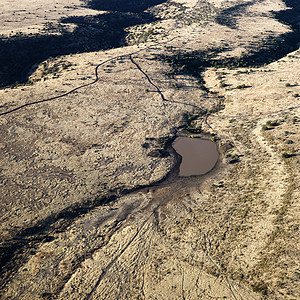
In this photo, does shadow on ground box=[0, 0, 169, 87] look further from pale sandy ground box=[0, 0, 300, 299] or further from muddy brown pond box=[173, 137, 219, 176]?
muddy brown pond box=[173, 137, 219, 176]

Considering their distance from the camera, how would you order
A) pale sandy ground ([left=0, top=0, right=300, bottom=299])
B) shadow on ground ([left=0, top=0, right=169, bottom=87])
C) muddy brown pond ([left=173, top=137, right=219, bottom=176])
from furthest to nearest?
shadow on ground ([left=0, top=0, right=169, bottom=87]), muddy brown pond ([left=173, top=137, right=219, bottom=176]), pale sandy ground ([left=0, top=0, right=300, bottom=299])

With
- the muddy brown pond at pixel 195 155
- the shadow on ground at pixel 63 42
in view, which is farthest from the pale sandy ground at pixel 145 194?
the shadow on ground at pixel 63 42

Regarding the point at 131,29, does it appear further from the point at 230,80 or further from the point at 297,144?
the point at 297,144

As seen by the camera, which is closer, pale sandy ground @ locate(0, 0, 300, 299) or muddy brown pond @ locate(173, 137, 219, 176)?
pale sandy ground @ locate(0, 0, 300, 299)

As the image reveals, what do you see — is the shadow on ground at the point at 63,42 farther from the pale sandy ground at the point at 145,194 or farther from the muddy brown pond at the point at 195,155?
the muddy brown pond at the point at 195,155

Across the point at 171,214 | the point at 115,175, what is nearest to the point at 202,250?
the point at 171,214

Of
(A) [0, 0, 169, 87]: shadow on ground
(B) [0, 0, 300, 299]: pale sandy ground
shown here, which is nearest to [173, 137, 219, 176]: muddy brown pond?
(B) [0, 0, 300, 299]: pale sandy ground
